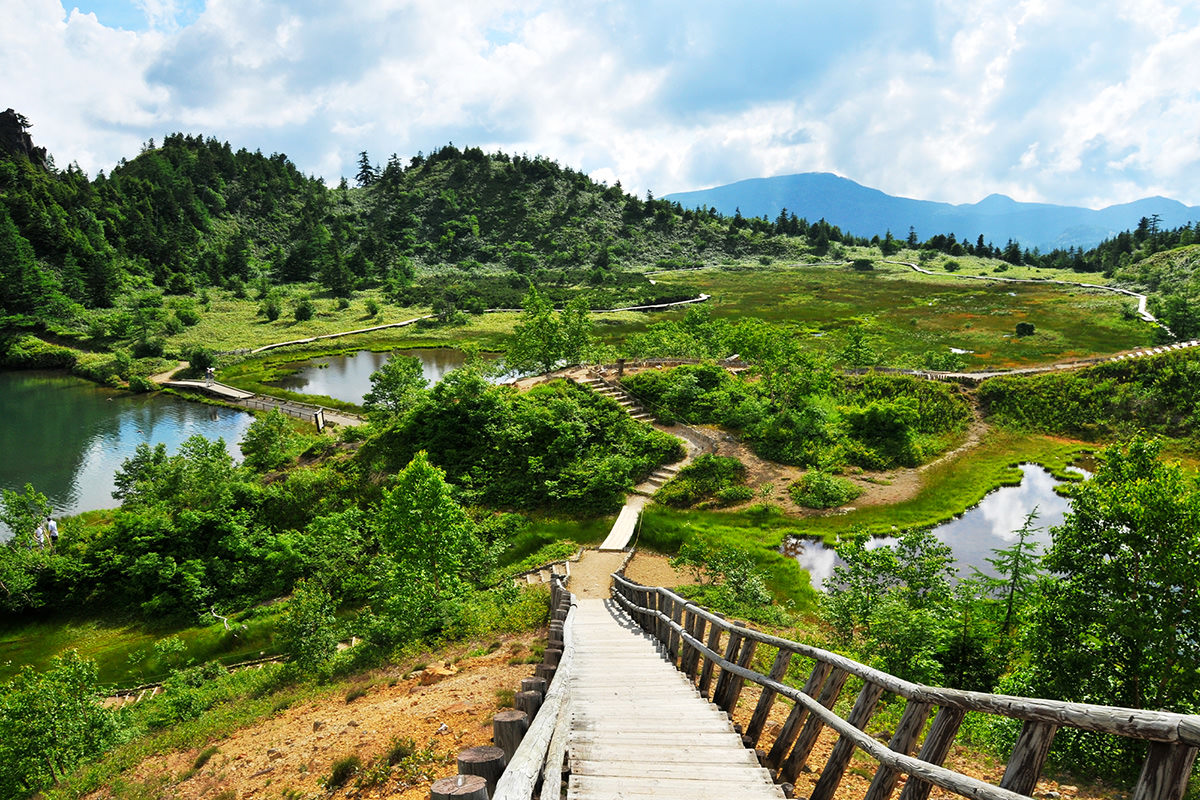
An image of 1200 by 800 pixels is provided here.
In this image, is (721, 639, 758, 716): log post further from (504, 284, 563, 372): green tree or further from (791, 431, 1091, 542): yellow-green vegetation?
(504, 284, 563, 372): green tree

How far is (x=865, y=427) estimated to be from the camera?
3253 cm

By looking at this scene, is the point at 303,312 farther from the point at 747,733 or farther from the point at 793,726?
the point at 793,726

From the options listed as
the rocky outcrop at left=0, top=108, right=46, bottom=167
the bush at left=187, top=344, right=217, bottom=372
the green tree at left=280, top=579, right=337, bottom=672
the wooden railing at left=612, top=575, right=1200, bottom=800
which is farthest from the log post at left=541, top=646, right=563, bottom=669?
the rocky outcrop at left=0, top=108, right=46, bottom=167

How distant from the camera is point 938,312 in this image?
74375 mm

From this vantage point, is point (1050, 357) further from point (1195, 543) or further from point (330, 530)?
point (330, 530)

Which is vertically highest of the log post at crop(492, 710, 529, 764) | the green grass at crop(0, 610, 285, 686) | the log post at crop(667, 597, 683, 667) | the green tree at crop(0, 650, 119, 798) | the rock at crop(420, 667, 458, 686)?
the log post at crop(492, 710, 529, 764)

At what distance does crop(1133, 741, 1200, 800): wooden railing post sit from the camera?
2605 millimetres

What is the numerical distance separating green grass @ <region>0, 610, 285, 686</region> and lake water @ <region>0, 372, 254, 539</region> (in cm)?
1186

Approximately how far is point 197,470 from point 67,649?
989cm

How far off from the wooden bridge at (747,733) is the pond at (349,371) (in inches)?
Result: 1728

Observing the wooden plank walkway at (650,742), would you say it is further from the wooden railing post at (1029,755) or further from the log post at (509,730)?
the wooden railing post at (1029,755)

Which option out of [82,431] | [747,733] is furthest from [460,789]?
[82,431]

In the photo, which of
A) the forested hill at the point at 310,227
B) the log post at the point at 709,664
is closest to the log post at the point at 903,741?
the log post at the point at 709,664

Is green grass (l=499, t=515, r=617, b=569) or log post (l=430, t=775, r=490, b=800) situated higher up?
log post (l=430, t=775, r=490, b=800)
